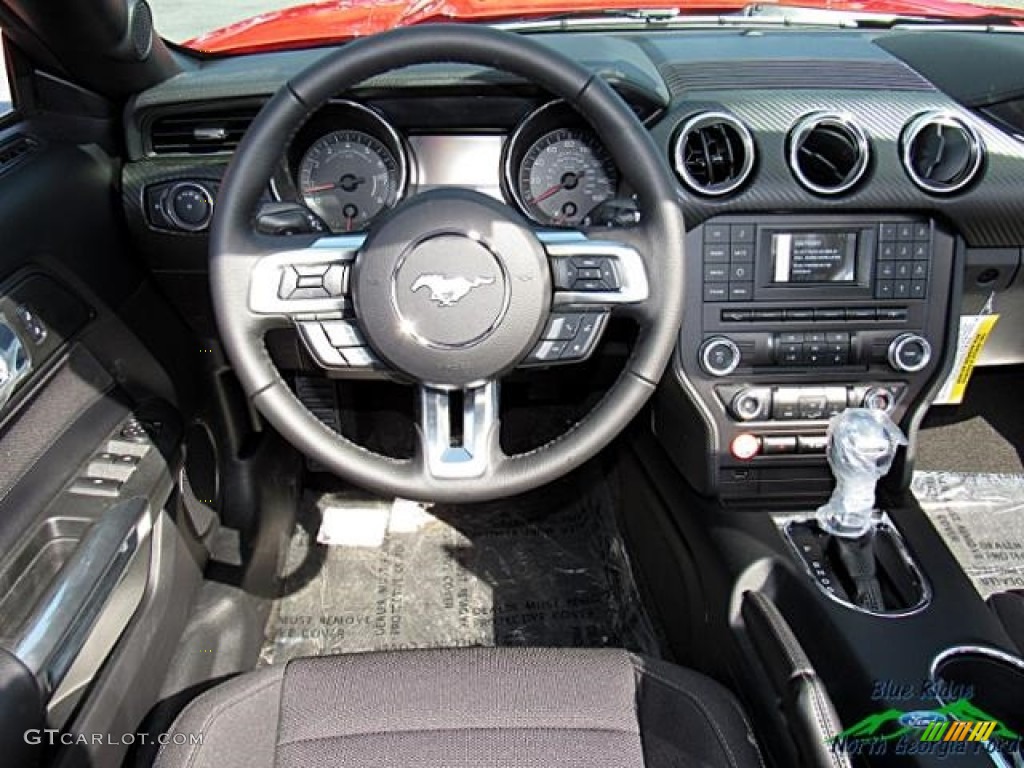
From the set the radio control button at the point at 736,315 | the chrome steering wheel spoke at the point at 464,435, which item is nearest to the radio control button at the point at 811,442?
the radio control button at the point at 736,315

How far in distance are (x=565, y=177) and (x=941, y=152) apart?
26.5 inches

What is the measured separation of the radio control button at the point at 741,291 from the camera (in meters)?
1.67

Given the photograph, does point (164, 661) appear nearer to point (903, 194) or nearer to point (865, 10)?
point (903, 194)

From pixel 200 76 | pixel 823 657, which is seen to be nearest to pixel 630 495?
pixel 823 657

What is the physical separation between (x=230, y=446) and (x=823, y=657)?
132 cm

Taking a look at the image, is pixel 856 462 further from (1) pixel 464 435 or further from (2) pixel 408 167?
(2) pixel 408 167

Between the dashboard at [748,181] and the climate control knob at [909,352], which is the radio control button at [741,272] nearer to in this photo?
the dashboard at [748,181]

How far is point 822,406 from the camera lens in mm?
1745

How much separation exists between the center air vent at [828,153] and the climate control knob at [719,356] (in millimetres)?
300

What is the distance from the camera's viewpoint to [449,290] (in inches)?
48.6

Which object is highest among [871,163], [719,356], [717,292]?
[871,163]

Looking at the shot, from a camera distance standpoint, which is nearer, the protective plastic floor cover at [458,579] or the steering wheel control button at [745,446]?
the steering wheel control button at [745,446]

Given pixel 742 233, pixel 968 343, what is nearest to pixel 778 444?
pixel 742 233

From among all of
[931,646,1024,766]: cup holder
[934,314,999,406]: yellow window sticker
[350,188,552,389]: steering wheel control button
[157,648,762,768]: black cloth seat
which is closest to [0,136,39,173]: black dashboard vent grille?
[350,188,552,389]: steering wheel control button
